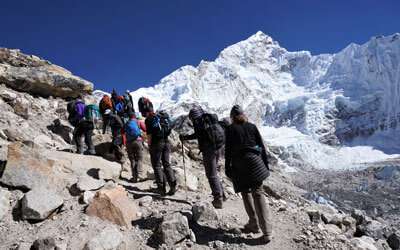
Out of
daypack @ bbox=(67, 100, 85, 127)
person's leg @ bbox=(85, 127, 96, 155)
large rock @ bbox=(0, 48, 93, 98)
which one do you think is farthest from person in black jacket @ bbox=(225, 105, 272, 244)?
large rock @ bbox=(0, 48, 93, 98)

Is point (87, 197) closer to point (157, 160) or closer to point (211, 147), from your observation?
point (157, 160)

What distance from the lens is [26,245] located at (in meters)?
5.41

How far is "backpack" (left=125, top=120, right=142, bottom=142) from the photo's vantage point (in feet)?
27.8

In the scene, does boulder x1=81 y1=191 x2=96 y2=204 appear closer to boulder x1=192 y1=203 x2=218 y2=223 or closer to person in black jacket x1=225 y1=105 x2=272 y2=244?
boulder x1=192 y1=203 x2=218 y2=223

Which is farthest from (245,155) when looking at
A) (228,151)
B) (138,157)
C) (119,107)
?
(119,107)

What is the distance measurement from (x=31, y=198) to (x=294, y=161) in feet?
503

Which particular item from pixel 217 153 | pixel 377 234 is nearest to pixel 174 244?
pixel 217 153

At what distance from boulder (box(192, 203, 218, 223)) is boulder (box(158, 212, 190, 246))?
538 millimetres

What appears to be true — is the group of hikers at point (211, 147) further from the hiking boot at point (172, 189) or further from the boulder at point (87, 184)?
the boulder at point (87, 184)

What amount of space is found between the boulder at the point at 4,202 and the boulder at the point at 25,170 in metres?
0.26

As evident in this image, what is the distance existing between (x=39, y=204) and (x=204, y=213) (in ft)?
7.93

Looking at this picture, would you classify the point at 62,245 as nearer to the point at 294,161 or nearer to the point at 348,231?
the point at 348,231

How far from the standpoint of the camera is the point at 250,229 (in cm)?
608

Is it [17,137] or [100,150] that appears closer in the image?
[17,137]
